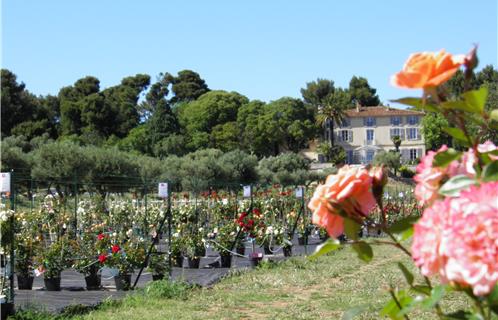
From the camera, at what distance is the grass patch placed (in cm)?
678

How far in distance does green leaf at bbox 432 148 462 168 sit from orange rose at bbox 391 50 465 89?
14 cm

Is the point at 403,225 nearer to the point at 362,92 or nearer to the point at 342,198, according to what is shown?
the point at 342,198

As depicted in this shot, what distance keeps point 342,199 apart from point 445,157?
0.18 meters

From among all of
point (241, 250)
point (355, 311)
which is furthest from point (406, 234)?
point (241, 250)

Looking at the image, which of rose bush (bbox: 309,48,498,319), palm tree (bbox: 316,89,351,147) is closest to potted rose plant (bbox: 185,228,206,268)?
rose bush (bbox: 309,48,498,319)

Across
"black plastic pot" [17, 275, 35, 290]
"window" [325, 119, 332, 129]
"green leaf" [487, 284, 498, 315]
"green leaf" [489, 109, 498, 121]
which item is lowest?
"black plastic pot" [17, 275, 35, 290]

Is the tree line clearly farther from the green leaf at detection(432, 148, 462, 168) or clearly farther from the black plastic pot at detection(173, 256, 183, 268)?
the green leaf at detection(432, 148, 462, 168)

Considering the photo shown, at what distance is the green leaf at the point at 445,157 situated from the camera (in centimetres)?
114

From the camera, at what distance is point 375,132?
75.2 metres

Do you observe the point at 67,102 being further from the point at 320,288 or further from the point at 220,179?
the point at 320,288

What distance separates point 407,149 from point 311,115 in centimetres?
1054

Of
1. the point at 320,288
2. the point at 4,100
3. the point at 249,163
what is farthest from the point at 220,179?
the point at 320,288

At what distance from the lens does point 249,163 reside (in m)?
43.6

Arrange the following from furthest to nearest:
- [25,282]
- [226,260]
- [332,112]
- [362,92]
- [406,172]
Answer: [362,92]
[332,112]
[406,172]
[226,260]
[25,282]
